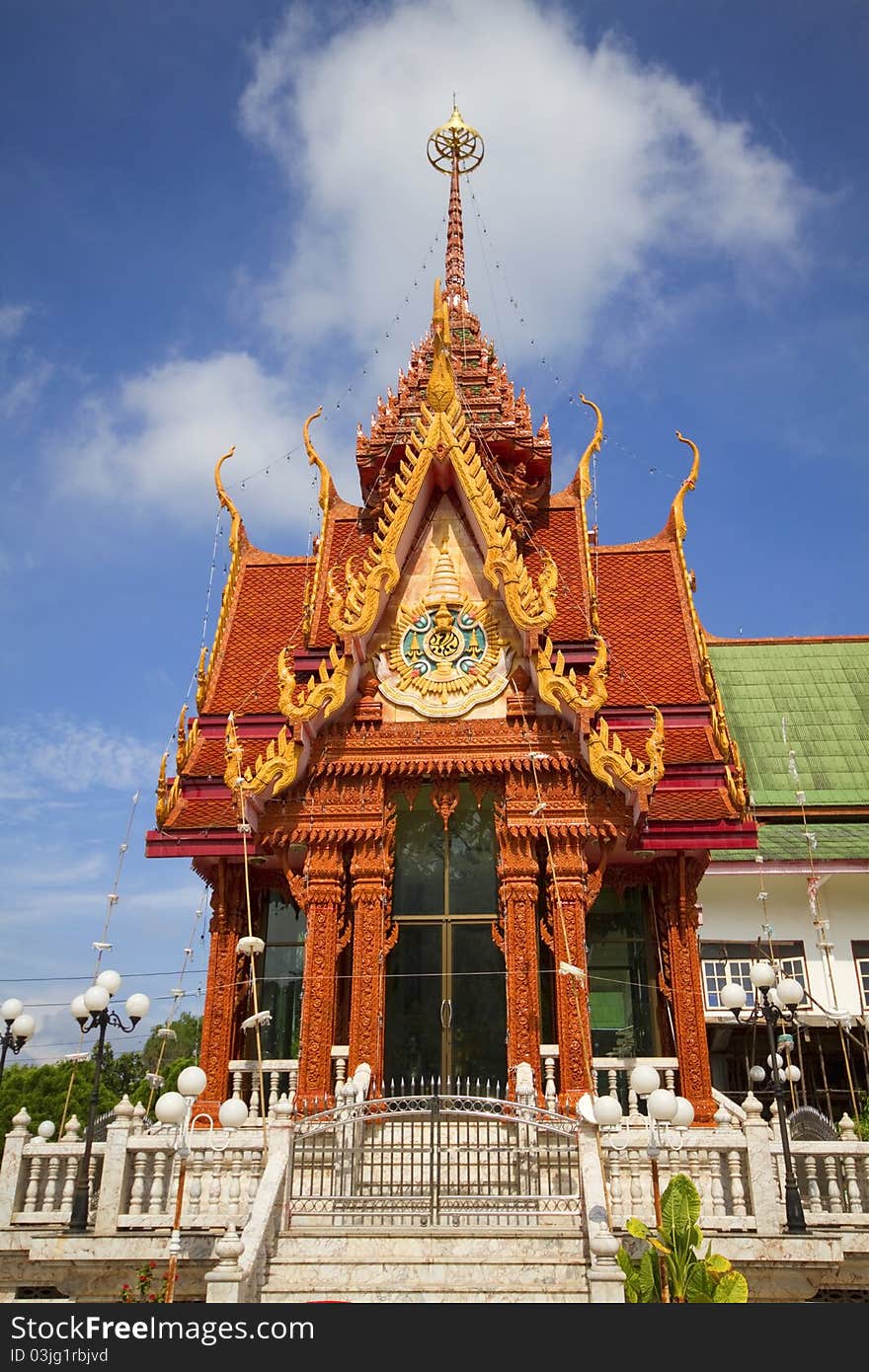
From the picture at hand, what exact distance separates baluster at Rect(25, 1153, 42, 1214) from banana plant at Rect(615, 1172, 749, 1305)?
597cm

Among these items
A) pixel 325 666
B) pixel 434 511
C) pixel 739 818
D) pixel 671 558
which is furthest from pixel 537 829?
pixel 671 558

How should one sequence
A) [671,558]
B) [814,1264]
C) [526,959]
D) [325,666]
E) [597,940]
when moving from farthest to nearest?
[671,558] < [597,940] < [325,666] < [526,959] < [814,1264]

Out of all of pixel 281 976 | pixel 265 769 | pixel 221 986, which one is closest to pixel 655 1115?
pixel 265 769

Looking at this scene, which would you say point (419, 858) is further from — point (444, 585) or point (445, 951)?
point (444, 585)

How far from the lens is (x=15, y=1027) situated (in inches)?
464

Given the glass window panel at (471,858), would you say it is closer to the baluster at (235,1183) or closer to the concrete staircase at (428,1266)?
the baluster at (235,1183)

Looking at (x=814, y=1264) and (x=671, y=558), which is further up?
(x=671, y=558)

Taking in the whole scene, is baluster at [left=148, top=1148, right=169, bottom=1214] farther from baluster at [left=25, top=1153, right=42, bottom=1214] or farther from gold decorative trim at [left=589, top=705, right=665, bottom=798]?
gold decorative trim at [left=589, top=705, right=665, bottom=798]

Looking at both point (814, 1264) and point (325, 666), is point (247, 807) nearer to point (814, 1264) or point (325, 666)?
point (325, 666)

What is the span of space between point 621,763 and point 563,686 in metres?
1.18

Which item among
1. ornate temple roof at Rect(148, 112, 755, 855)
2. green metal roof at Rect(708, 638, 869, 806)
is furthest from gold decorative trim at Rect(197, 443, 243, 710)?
green metal roof at Rect(708, 638, 869, 806)

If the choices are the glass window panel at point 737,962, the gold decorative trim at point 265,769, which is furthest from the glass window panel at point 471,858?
the glass window panel at point 737,962

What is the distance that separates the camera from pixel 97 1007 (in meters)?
10.8

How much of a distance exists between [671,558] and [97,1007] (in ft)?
38.2
